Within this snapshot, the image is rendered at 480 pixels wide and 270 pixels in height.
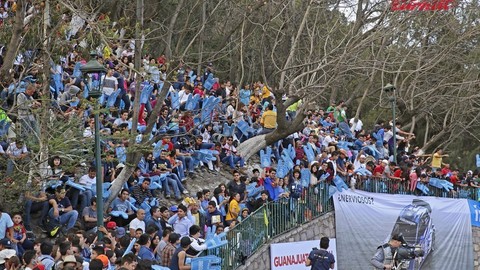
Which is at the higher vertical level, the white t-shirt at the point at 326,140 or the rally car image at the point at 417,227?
the white t-shirt at the point at 326,140

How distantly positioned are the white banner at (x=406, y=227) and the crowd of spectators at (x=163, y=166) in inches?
21.2

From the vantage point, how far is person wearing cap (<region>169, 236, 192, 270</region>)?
14023mm

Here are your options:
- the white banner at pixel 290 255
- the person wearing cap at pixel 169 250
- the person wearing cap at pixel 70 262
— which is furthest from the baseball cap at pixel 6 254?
the white banner at pixel 290 255

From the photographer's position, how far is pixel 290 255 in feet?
67.3

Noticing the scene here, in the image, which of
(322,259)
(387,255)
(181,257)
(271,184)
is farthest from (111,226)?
(271,184)

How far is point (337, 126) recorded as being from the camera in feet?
98.4

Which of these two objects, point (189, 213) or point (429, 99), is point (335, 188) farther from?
point (429, 99)

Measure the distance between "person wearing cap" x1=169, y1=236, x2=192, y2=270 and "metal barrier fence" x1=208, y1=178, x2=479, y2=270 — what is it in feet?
5.49

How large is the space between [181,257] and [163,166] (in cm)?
622

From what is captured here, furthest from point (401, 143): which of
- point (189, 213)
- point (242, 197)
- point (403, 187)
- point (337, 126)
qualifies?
point (189, 213)

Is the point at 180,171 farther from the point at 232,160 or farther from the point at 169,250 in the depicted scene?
the point at 169,250

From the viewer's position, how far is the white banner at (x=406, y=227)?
76.6ft

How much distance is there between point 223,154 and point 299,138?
358cm

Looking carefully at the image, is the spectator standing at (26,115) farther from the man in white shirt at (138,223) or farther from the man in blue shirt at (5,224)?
the man in white shirt at (138,223)
